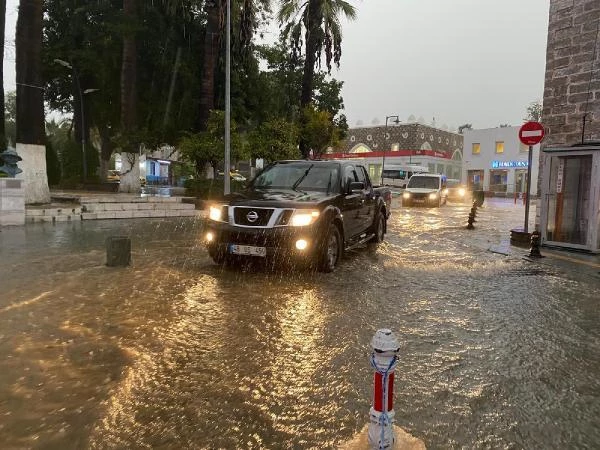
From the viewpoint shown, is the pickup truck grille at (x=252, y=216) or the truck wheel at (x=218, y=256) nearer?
the pickup truck grille at (x=252, y=216)

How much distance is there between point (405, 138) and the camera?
6291 cm

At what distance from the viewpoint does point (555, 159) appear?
10273 millimetres

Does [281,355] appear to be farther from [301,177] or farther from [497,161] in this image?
[497,161]

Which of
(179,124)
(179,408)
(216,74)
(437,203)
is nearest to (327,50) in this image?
(216,74)

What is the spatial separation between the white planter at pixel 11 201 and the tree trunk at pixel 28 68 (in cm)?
282

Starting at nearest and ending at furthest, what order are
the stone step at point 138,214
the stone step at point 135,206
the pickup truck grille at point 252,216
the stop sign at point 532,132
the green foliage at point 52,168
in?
the pickup truck grille at point 252,216
the stop sign at point 532,132
the stone step at point 138,214
the stone step at point 135,206
the green foliage at point 52,168

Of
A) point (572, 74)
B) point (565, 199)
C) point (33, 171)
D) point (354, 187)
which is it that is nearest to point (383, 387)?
point (354, 187)

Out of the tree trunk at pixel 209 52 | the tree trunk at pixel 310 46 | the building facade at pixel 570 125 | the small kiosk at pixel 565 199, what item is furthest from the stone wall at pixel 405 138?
the small kiosk at pixel 565 199

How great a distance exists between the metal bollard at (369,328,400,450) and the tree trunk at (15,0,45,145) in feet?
52.2

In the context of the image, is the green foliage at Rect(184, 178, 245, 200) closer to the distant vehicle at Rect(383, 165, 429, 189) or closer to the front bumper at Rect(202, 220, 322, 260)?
the front bumper at Rect(202, 220, 322, 260)

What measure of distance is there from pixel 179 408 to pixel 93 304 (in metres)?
2.89

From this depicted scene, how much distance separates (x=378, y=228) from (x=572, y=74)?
5.48 metres

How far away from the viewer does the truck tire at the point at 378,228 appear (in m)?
10.9

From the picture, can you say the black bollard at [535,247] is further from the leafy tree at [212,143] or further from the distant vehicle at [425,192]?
the distant vehicle at [425,192]
